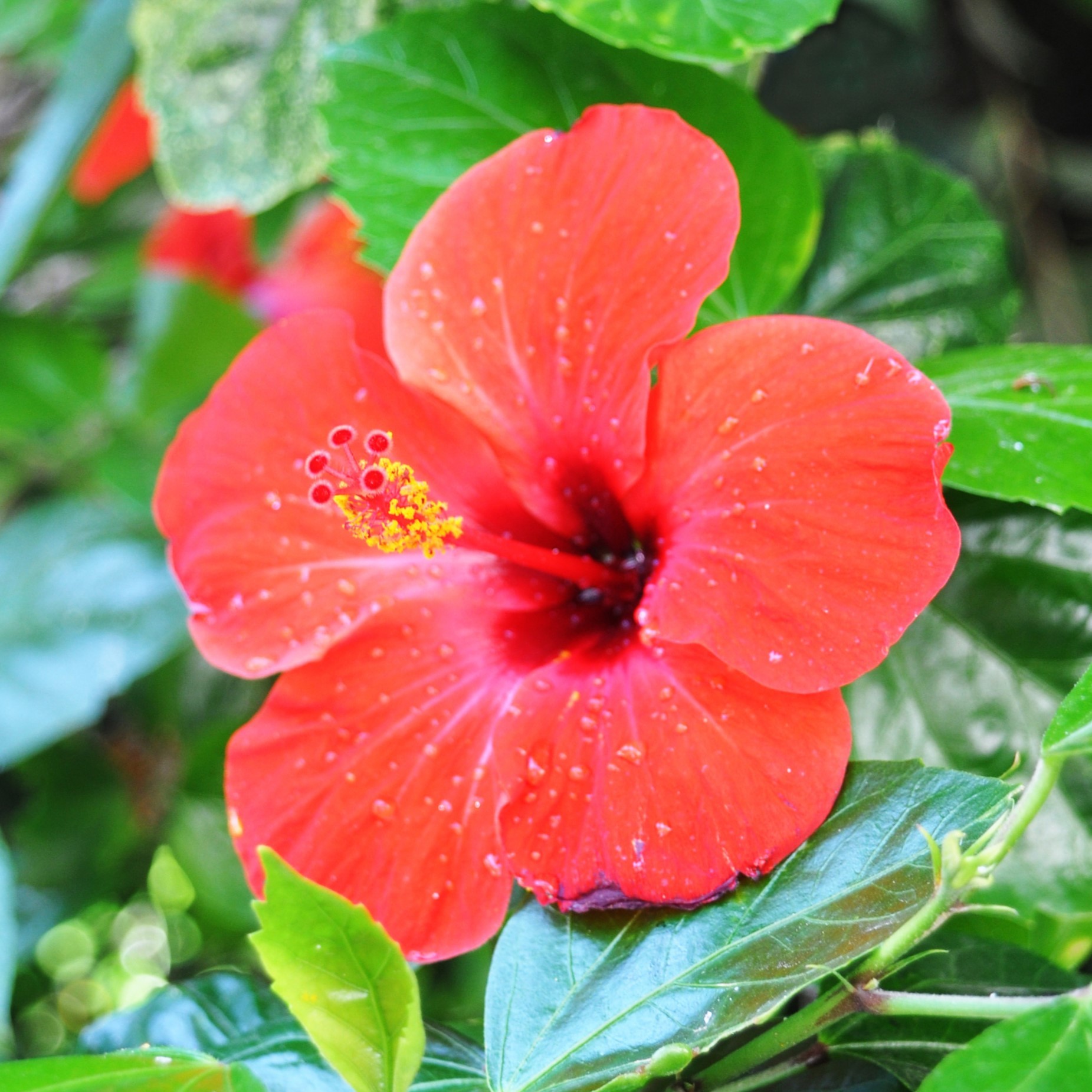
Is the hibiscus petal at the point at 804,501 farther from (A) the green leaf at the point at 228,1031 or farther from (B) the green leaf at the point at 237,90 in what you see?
(B) the green leaf at the point at 237,90

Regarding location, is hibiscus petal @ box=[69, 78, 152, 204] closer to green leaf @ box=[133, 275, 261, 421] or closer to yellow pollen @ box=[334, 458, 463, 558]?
green leaf @ box=[133, 275, 261, 421]

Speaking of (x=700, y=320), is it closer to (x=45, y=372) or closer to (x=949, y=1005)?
(x=949, y=1005)

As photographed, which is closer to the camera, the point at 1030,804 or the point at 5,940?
the point at 1030,804

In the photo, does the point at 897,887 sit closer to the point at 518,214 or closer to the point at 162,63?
the point at 518,214

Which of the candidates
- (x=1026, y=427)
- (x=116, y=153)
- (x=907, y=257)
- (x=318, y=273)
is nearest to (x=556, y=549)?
(x=1026, y=427)

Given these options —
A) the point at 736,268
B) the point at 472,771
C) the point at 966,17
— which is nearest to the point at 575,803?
the point at 472,771

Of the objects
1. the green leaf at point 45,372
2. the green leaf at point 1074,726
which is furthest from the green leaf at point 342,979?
the green leaf at point 45,372
